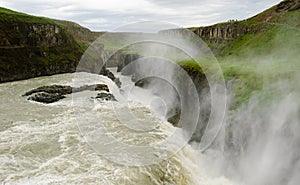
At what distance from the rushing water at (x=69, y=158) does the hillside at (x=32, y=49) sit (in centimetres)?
2556

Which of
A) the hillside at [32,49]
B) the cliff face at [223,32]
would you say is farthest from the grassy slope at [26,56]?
the cliff face at [223,32]

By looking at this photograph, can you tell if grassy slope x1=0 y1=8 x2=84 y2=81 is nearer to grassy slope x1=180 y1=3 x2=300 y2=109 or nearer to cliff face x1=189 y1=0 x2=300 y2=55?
cliff face x1=189 y1=0 x2=300 y2=55

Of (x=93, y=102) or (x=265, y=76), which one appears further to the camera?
(x=93, y=102)

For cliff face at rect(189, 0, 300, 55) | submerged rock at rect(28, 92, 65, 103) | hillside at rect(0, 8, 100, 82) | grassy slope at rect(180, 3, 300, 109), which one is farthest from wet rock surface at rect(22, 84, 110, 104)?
cliff face at rect(189, 0, 300, 55)

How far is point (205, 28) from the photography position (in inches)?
2023

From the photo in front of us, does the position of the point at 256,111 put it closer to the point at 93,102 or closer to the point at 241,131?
the point at 241,131

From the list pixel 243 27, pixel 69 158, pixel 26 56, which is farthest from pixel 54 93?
pixel 243 27

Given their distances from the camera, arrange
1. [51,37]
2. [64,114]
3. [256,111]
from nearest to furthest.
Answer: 1. [256,111]
2. [64,114]
3. [51,37]

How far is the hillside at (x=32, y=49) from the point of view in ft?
154

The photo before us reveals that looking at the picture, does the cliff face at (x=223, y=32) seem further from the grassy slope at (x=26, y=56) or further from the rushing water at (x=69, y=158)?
the grassy slope at (x=26, y=56)

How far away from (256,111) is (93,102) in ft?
60.9

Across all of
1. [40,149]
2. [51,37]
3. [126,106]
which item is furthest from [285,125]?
[51,37]

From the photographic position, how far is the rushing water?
12969 mm

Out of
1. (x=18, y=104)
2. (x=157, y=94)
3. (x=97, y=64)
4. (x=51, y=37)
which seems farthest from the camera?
(x=97, y=64)
